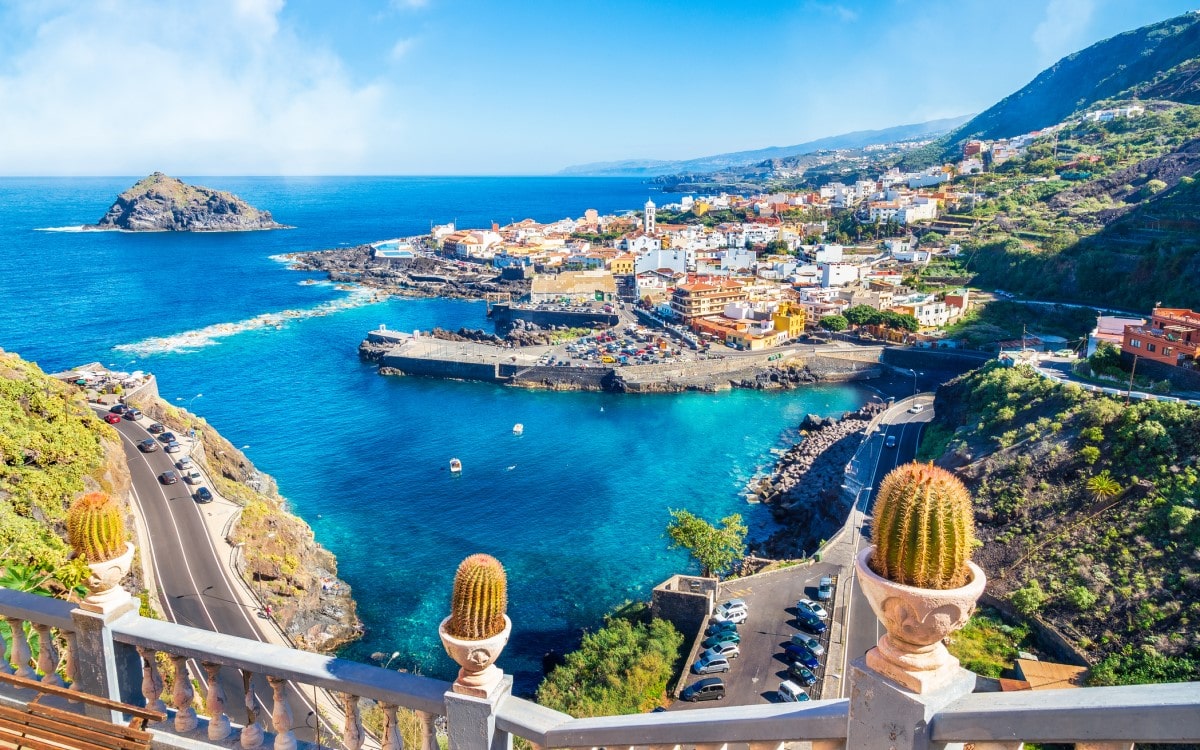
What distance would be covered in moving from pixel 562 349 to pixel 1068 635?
2880cm

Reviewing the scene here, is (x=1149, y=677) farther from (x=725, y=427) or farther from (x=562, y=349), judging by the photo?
(x=562, y=349)

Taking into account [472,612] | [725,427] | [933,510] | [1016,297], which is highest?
[933,510]

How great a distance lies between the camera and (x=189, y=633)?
3131 millimetres

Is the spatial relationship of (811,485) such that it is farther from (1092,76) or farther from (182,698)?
(1092,76)

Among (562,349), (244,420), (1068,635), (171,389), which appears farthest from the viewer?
(562,349)

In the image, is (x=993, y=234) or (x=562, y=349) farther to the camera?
(x=993, y=234)

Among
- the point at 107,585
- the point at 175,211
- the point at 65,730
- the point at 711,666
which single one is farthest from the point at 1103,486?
the point at 175,211

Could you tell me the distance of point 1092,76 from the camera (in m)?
112

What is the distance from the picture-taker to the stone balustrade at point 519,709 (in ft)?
5.57

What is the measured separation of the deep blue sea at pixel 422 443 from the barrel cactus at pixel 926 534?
13.7 meters

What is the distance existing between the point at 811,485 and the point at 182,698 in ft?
72.2

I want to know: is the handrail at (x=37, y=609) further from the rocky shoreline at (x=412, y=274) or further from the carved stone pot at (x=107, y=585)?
the rocky shoreline at (x=412, y=274)

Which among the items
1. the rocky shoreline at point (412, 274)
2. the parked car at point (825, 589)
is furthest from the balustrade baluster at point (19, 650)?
the rocky shoreline at point (412, 274)

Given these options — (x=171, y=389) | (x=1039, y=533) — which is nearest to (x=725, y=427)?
(x=1039, y=533)
